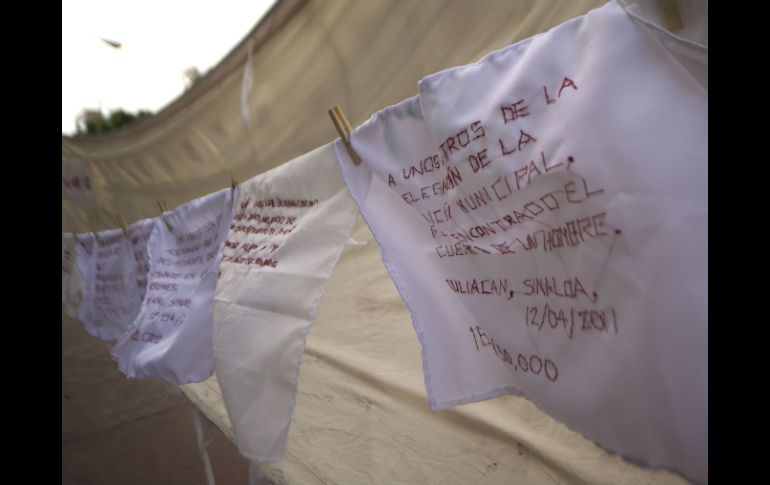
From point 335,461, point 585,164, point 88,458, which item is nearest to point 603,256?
point 585,164

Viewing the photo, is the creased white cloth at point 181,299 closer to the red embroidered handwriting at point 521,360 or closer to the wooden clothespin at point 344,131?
the wooden clothespin at point 344,131

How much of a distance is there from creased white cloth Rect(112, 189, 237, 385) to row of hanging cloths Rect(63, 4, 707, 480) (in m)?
0.23

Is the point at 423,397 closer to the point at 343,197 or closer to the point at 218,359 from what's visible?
the point at 218,359

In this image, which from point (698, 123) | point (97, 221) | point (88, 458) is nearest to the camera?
point (698, 123)

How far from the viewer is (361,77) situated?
961 mm

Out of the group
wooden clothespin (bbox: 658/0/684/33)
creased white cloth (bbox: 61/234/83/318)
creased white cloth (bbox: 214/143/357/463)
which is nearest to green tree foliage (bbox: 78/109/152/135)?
creased white cloth (bbox: 61/234/83/318)

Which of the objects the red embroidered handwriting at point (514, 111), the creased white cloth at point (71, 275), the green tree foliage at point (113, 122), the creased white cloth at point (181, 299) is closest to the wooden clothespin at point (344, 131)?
the red embroidered handwriting at point (514, 111)

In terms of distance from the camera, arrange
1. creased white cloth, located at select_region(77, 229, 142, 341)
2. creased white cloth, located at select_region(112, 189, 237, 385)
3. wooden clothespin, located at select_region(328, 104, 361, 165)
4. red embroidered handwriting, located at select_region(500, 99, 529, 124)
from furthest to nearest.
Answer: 1. creased white cloth, located at select_region(77, 229, 142, 341)
2. creased white cloth, located at select_region(112, 189, 237, 385)
3. wooden clothespin, located at select_region(328, 104, 361, 165)
4. red embroidered handwriting, located at select_region(500, 99, 529, 124)

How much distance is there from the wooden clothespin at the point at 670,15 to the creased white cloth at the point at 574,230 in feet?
0.10

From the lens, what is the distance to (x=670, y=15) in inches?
17.8

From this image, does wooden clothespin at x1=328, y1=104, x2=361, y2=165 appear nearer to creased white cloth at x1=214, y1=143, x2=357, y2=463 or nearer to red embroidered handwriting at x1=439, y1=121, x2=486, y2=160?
creased white cloth at x1=214, y1=143, x2=357, y2=463

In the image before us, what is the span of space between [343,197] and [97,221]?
193 centimetres

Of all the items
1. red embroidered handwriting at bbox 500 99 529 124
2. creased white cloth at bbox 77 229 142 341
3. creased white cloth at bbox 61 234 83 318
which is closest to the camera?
red embroidered handwriting at bbox 500 99 529 124

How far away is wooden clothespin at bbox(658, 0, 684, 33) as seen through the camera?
1.48 ft
